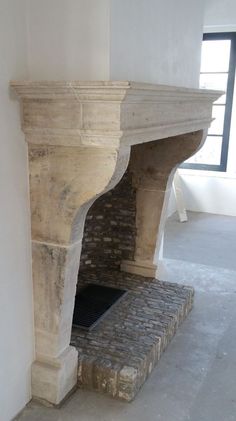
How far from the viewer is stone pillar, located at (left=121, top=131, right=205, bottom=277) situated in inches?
122

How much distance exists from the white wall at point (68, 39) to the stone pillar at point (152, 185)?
142cm

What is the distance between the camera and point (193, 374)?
2451 millimetres

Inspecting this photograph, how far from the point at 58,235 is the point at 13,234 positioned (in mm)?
212

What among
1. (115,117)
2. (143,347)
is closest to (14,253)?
(115,117)

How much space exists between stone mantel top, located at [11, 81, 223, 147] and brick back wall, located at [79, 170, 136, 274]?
1.40 metres

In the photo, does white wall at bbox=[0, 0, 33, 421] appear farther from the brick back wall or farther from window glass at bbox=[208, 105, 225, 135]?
window glass at bbox=[208, 105, 225, 135]

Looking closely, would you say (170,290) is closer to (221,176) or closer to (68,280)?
(68,280)

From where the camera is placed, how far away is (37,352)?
7.11ft

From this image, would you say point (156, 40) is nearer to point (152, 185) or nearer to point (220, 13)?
point (152, 185)

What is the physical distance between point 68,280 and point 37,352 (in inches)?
18.0

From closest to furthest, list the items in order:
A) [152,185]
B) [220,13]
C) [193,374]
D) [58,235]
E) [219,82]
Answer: [58,235]
[193,374]
[152,185]
[220,13]
[219,82]

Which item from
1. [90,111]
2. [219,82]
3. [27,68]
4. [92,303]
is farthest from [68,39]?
[219,82]

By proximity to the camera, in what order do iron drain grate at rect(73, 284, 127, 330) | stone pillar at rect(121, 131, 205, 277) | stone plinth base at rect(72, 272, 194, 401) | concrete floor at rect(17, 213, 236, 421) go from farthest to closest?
stone pillar at rect(121, 131, 205, 277) < iron drain grate at rect(73, 284, 127, 330) < stone plinth base at rect(72, 272, 194, 401) < concrete floor at rect(17, 213, 236, 421)

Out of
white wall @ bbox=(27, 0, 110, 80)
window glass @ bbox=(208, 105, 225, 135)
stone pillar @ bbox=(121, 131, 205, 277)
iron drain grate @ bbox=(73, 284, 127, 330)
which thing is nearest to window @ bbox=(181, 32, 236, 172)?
window glass @ bbox=(208, 105, 225, 135)
